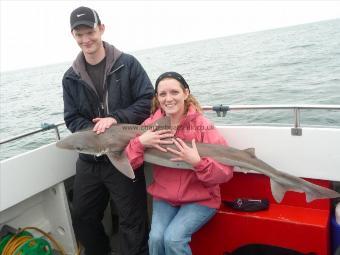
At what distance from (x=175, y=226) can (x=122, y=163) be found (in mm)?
775

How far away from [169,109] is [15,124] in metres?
18.2

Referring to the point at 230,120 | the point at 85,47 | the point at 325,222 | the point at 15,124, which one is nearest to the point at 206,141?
the point at 325,222

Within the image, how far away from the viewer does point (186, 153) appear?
11.0 ft

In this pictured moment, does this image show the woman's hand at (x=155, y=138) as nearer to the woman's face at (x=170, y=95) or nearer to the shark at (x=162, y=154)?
the shark at (x=162, y=154)

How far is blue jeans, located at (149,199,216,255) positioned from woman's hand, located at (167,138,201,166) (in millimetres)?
486

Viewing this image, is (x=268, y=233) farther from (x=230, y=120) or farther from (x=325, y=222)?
(x=230, y=120)

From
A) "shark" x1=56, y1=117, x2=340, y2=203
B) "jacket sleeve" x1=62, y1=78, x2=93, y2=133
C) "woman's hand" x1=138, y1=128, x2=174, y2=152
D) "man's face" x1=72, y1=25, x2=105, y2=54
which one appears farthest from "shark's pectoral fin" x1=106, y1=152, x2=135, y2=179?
"man's face" x1=72, y1=25, x2=105, y2=54

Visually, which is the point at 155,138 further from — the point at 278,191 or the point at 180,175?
the point at 278,191

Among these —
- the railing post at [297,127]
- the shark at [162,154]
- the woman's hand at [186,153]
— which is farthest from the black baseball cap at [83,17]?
the railing post at [297,127]

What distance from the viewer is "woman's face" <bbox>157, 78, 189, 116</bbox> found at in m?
3.64

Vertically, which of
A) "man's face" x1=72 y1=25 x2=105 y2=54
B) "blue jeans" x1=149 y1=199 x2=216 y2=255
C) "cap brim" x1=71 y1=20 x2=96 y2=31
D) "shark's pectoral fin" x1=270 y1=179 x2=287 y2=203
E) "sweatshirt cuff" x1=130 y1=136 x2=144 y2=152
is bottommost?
"blue jeans" x1=149 y1=199 x2=216 y2=255

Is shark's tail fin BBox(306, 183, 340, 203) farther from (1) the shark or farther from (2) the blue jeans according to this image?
(2) the blue jeans

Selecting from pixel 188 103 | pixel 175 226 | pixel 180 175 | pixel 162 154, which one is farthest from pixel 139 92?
pixel 175 226

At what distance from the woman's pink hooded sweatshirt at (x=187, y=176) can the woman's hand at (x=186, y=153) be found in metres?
0.15
